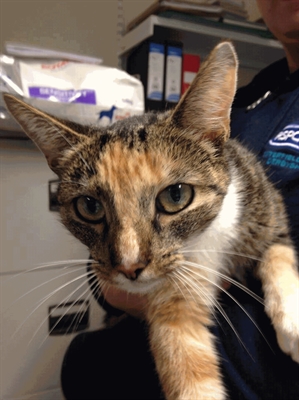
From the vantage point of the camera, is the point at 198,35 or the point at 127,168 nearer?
the point at 127,168

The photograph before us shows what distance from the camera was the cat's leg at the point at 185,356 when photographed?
0.64 meters

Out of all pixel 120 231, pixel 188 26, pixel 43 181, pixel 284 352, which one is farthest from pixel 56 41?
pixel 284 352

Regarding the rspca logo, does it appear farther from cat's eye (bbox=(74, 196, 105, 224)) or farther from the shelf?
the shelf

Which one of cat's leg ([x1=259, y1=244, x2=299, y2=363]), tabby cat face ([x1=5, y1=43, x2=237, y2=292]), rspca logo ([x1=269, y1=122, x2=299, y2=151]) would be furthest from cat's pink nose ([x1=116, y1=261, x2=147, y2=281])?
rspca logo ([x1=269, y1=122, x2=299, y2=151])

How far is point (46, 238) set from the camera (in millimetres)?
1304

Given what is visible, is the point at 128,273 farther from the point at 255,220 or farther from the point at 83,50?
the point at 83,50

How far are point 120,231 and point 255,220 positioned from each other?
12.6 inches

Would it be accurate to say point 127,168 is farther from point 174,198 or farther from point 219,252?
point 219,252

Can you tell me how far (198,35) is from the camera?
173cm

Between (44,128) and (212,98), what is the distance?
1.09 ft

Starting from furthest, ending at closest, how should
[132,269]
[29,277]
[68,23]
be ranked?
[68,23]
[29,277]
[132,269]

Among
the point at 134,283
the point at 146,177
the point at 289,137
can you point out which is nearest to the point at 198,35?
the point at 289,137

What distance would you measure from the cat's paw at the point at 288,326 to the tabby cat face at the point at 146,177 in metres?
0.20

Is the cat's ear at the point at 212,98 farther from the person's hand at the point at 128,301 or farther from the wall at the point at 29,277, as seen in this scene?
the wall at the point at 29,277
